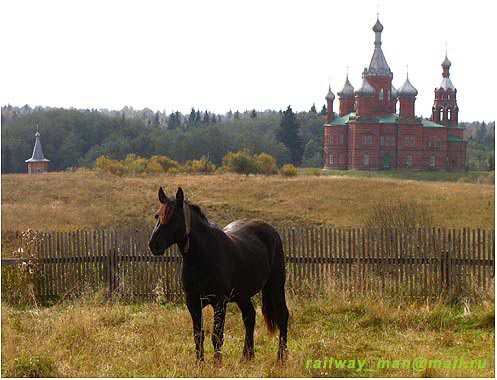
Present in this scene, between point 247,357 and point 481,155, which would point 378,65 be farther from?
point 247,357

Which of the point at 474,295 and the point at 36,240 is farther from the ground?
the point at 36,240

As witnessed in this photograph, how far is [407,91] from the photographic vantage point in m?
84.6

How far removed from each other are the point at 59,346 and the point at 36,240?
17.1 ft

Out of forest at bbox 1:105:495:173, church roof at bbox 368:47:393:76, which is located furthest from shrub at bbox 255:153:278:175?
church roof at bbox 368:47:393:76

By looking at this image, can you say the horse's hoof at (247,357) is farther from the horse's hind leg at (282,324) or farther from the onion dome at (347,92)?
the onion dome at (347,92)

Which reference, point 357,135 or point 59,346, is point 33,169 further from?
point 59,346

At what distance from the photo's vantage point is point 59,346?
7680mm

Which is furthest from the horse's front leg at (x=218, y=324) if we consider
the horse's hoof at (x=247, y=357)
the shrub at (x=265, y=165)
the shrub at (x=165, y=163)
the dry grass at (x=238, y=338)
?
the shrub at (x=165, y=163)

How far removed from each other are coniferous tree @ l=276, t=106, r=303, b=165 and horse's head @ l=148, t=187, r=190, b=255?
9325cm

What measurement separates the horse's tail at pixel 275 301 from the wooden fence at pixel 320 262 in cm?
371

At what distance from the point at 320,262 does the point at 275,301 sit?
16.0 feet

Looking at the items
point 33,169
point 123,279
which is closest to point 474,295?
point 123,279

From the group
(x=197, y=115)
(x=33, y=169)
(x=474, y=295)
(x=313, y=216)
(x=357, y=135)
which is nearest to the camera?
(x=474, y=295)

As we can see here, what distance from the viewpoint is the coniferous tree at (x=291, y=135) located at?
10019 centimetres
